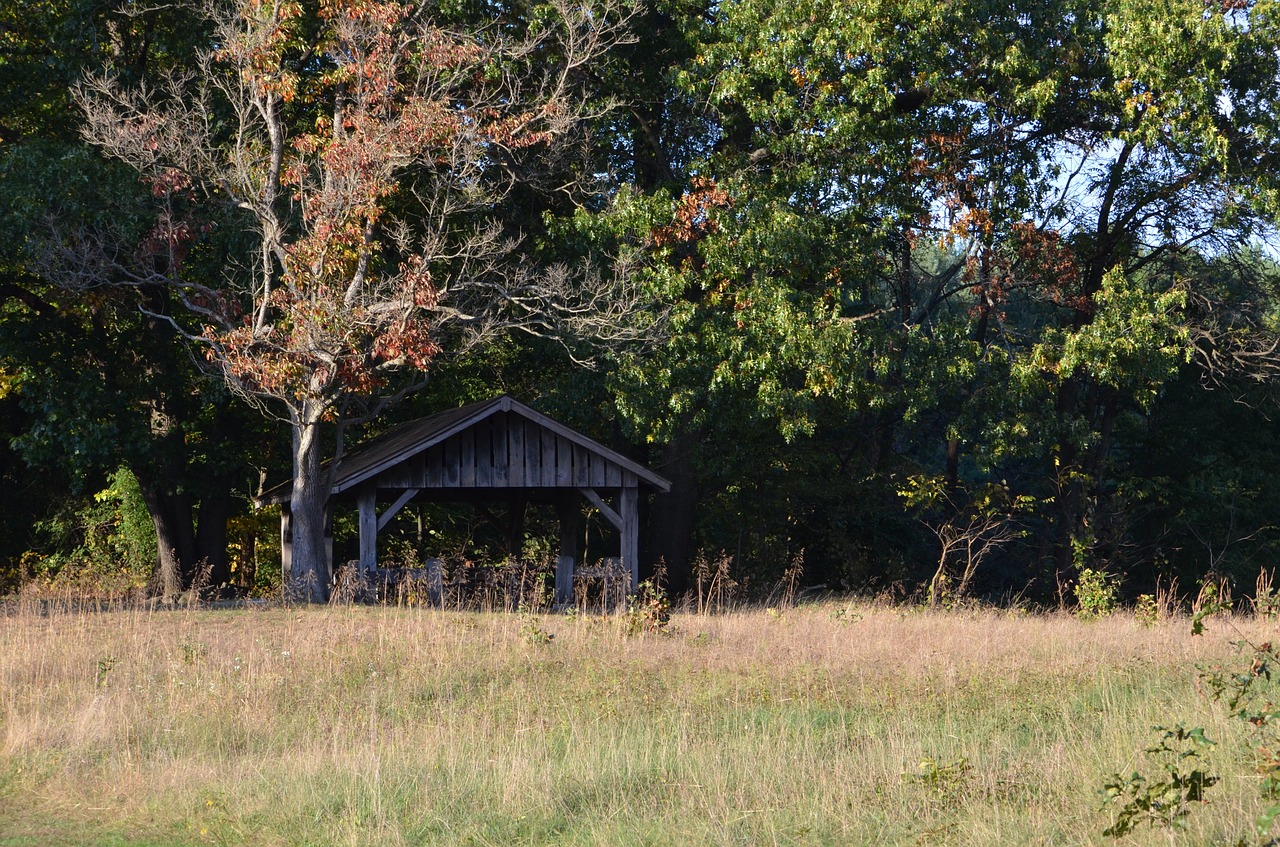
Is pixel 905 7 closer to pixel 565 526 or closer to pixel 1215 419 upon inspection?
pixel 565 526

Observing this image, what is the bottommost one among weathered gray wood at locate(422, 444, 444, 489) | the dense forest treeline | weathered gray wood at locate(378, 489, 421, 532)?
weathered gray wood at locate(378, 489, 421, 532)

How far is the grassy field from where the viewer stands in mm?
6938

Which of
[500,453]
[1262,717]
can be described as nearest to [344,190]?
[500,453]

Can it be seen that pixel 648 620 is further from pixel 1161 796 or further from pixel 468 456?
pixel 1161 796

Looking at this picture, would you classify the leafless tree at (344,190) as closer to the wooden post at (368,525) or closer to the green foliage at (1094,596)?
the wooden post at (368,525)

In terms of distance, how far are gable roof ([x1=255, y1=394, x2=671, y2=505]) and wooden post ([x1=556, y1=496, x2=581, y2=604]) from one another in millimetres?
2173

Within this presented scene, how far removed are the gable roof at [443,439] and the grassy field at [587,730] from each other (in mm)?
4581

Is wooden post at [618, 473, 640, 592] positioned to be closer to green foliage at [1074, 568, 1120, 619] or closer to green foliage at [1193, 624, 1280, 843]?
green foliage at [1074, 568, 1120, 619]

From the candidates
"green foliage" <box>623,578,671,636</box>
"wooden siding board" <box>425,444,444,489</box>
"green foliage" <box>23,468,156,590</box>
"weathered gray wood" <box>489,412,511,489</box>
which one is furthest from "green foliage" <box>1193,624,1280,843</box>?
"green foliage" <box>23,468,156,590</box>

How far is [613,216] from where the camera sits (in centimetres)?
2078

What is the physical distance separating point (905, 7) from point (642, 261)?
5726 mm

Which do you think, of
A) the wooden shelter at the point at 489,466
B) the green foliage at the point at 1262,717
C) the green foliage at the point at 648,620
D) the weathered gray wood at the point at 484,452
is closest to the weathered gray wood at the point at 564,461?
the wooden shelter at the point at 489,466

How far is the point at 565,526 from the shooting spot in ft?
76.7

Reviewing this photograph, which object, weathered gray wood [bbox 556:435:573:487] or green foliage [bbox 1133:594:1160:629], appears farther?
weathered gray wood [bbox 556:435:573:487]
